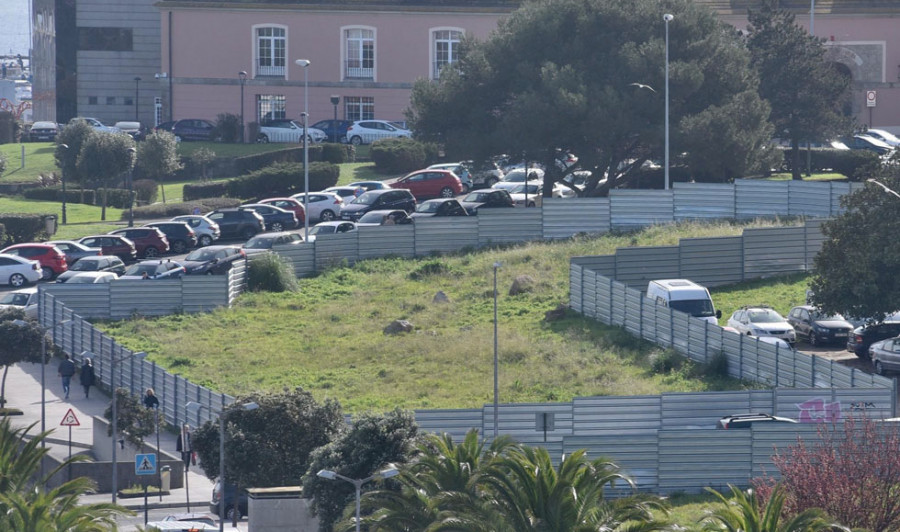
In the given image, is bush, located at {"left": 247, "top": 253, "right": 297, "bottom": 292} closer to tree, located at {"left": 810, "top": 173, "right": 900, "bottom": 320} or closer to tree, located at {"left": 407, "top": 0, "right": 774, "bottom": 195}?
tree, located at {"left": 407, "top": 0, "right": 774, "bottom": 195}

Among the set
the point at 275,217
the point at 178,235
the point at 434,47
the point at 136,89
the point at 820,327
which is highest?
the point at 434,47

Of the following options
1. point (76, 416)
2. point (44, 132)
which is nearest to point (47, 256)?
point (76, 416)

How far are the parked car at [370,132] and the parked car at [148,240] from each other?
76.7 feet

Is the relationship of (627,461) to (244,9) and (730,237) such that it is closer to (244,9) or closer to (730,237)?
(730,237)

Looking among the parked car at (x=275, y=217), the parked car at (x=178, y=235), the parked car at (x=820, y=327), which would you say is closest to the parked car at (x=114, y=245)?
the parked car at (x=178, y=235)

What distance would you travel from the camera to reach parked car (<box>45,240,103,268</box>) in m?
55.1

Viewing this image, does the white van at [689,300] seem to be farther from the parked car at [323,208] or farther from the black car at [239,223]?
the parked car at [323,208]

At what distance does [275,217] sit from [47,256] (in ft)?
29.6

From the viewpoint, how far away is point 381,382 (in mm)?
42844

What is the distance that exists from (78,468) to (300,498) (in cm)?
925

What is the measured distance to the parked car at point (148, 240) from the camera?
56750 mm

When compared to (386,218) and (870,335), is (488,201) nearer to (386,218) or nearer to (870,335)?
(386,218)

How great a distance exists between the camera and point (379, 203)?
6103 centimetres

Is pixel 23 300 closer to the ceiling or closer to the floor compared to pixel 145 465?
closer to the ceiling
